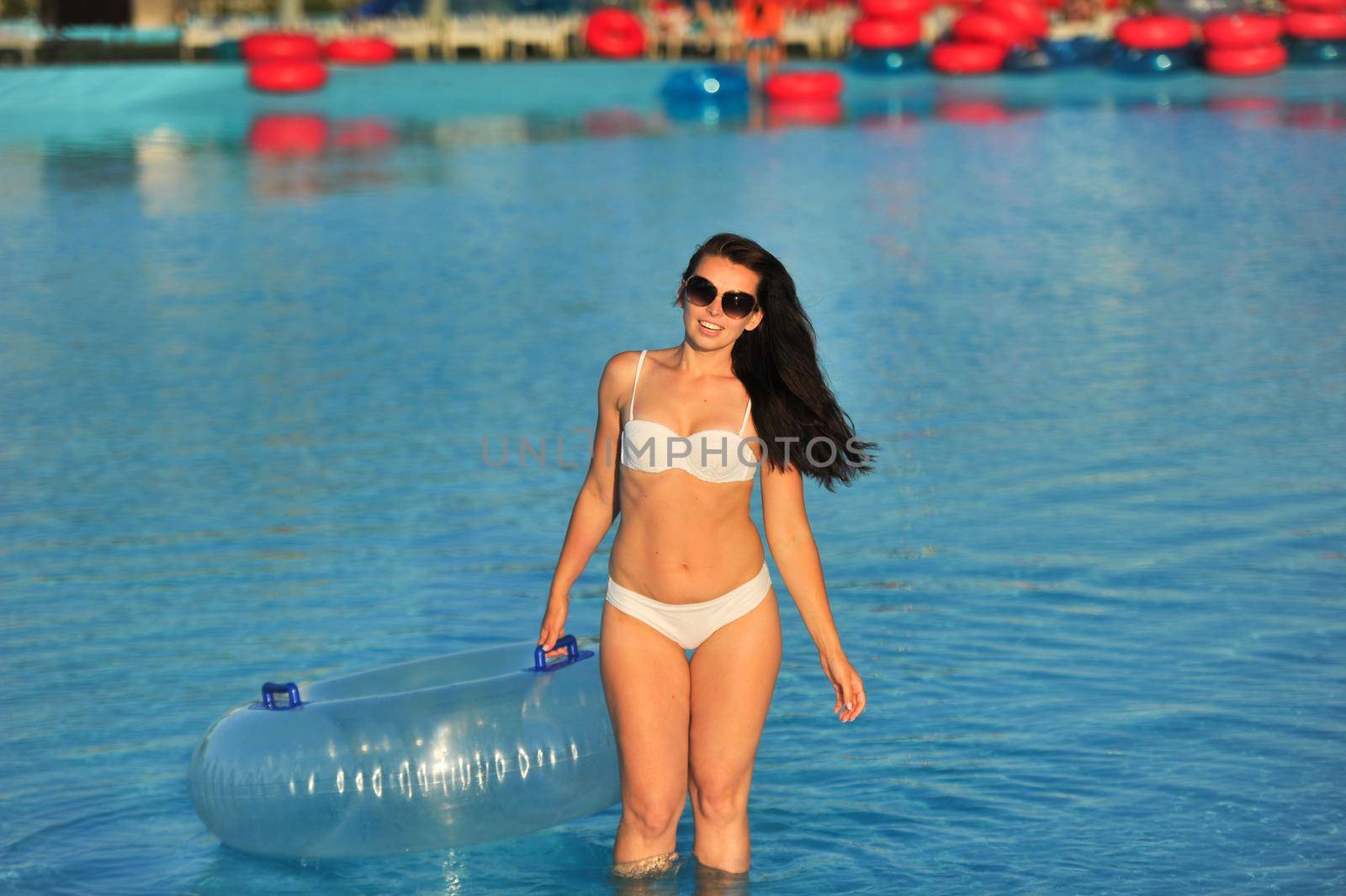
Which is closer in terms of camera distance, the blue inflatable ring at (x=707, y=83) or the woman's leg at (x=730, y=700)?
the woman's leg at (x=730, y=700)

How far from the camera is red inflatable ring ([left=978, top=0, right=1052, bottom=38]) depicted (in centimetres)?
3319

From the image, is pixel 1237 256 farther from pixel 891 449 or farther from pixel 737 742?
pixel 737 742

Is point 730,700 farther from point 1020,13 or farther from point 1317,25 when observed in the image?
point 1317,25

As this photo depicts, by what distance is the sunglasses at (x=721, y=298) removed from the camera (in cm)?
402

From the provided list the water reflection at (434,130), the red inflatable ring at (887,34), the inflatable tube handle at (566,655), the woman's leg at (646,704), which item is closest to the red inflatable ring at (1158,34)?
the water reflection at (434,130)

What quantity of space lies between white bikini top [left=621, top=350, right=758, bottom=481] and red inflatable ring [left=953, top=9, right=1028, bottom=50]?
99.5ft

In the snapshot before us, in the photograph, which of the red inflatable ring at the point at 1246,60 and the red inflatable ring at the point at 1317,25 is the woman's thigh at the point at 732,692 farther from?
the red inflatable ring at the point at 1317,25

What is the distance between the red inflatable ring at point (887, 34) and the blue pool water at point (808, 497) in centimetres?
1305

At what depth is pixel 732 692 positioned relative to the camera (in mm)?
4129

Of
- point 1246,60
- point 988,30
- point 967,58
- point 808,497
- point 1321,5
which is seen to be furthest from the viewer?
point 988,30

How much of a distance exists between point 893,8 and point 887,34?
0.64 meters

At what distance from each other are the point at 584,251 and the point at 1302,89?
18112 mm

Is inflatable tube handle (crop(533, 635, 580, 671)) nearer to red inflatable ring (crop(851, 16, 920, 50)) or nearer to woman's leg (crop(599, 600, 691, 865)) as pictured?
woman's leg (crop(599, 600, 691, 865))

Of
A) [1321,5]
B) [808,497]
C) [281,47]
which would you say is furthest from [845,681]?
[1321,5]
